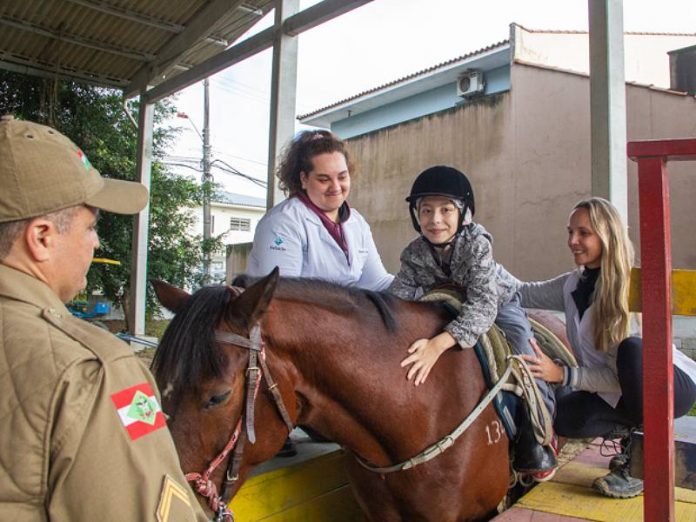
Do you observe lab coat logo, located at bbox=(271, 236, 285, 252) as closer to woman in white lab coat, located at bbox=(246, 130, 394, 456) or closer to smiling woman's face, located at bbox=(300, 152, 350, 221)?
woman in white lab coat, located at bbox=(246, 130, 394, 456)

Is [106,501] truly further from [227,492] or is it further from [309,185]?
[309,185]

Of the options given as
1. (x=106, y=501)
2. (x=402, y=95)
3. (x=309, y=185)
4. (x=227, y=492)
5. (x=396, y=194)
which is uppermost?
(x=402, y=95)

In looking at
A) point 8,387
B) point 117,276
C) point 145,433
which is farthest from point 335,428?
point 117,276

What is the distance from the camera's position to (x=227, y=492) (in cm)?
165

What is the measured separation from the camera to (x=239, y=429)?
1.62 m

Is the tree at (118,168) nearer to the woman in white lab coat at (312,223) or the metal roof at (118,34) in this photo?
the metal roof at (118,34)

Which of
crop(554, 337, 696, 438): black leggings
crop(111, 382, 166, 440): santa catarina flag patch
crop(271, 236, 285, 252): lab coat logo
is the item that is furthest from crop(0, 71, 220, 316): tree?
crop(111, 382, 166, 440): santa catarina flag patch

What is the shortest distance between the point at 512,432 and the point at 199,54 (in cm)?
652

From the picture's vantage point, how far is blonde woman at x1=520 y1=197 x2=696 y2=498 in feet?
6.72

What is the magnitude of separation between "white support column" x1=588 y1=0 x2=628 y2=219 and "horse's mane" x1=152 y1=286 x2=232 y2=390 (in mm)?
→ 2521

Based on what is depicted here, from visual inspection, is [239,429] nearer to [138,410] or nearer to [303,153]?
[138,410]

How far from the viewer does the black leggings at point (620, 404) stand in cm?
201

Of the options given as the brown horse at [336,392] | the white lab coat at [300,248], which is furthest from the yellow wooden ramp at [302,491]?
the white lab coat at [300,248]

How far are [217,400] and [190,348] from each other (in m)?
0.17
